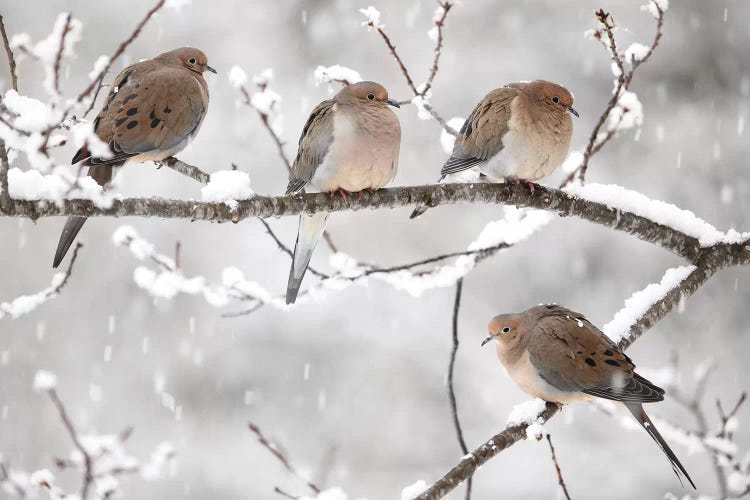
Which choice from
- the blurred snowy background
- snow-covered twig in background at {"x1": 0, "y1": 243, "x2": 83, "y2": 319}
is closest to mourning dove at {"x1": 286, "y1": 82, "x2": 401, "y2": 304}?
snow-covered twig in background at {"x1": 0, "y1": 243, "x2": 83, "y2": 319}

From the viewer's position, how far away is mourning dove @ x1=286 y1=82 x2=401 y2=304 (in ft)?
9.39

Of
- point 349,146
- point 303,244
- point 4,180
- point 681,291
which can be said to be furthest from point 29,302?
point 681,291

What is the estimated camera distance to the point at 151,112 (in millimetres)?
3215

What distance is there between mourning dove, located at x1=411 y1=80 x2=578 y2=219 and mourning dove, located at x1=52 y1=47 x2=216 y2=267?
1.03 m

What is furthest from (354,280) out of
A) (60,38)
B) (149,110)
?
(60,38)

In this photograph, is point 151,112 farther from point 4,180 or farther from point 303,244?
point 4,180

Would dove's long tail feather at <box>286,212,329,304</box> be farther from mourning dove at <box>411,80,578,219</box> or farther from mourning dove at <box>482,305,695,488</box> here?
mourning dove at <box>482,305,695,488</box>

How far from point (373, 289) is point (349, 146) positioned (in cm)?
482

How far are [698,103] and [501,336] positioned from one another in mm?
4546

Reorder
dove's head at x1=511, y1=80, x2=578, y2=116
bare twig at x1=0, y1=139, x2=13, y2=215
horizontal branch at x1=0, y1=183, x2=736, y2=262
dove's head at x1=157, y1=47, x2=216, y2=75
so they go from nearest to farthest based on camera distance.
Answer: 1. bare twig at x1=0, y1=139, x2=13, y2=215
2. horizontal branch at x1=0, y1=183, x2=736, y2=262
3. dove's head at x1=511, y1=80, x2=578, y2=116
4. dove's head at x1=157, y1=47, x2=216, y2=75

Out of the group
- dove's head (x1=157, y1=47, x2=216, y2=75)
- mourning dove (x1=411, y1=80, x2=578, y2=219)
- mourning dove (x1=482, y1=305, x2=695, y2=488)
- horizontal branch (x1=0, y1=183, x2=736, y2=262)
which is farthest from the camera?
dove's head (x1=157, y1=47, x2=216, y2=75)

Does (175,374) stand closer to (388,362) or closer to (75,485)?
(75,485)

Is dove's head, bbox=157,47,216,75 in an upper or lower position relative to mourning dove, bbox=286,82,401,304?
upper

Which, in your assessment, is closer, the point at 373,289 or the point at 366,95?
the point at 366,95
